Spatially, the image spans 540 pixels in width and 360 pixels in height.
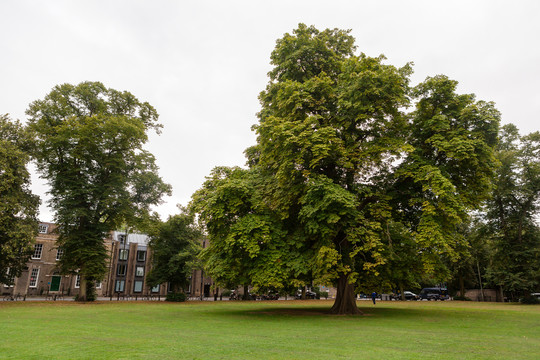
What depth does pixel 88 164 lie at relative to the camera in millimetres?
35625

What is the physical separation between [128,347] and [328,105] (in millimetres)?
17322

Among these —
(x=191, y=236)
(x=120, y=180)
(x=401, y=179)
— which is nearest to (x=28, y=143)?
(x=120, y=180)

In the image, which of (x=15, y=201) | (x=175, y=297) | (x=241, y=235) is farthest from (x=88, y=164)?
(x=241, y=235)

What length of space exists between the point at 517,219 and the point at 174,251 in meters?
43.4

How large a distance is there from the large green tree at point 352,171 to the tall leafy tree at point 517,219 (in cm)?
2516

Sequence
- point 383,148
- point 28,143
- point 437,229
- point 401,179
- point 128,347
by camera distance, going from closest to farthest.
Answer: point 128,347 → point 437,229 → point 383,148 → point 401,179 → point 28,143

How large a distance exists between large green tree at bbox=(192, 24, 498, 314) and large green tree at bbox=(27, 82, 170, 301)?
1732 centimetres

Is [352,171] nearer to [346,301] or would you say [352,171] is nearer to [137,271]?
[346,301]

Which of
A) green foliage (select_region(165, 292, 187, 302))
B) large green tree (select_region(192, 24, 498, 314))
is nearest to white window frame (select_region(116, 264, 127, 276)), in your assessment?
green foliage (select_region(165, 292, 187, 302))

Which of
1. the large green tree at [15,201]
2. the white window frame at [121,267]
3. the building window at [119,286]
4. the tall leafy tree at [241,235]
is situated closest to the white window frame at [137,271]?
the white window frame at [121,267]

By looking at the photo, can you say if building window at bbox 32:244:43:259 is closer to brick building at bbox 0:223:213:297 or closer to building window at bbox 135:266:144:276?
brick building at bbox 0:223:213:297

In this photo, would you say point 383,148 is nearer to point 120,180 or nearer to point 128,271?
point 120,180

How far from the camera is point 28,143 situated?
3203 centimetres

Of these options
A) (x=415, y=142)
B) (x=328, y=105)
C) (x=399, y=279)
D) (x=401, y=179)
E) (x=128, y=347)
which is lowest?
(x=128, y=347)
